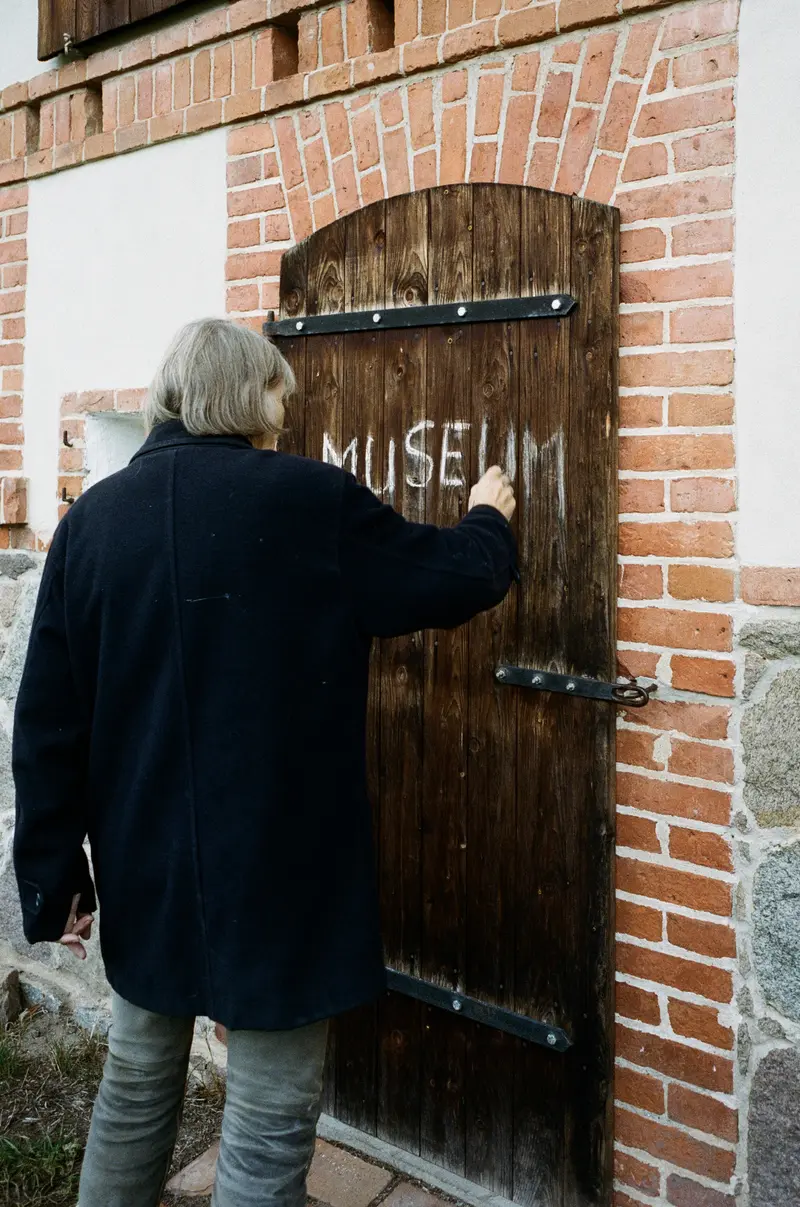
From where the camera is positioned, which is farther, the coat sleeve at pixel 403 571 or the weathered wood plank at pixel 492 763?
the weathered wood plank at pixel 492 763

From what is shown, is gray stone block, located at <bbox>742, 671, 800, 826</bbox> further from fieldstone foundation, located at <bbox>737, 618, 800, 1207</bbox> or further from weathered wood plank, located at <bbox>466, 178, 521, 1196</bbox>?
weathered wood plank, located at <bbox>466, 178, 521, 1196</bbox>

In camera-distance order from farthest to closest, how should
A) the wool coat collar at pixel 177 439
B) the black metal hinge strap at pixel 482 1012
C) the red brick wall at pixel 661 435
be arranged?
the black metal hinge strap at pixel 482 1012
the red brick wall at pixel 661 435
the wool coat collar at pixel 177 439

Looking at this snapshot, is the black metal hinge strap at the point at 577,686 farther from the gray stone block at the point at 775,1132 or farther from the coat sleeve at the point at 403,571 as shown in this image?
the gray stone block at the point at 775,1132

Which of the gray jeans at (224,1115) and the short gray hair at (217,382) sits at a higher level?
the short gray hair at (217,382)

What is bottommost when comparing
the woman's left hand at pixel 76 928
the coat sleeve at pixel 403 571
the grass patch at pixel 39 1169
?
the grass patch at pixel 39 1169

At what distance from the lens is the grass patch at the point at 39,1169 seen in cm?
269

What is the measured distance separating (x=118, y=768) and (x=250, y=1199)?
2.71ft

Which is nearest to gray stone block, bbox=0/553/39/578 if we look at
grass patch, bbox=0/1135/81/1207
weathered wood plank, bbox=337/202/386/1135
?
weathered wood plank, bbox=337/202/386/1135

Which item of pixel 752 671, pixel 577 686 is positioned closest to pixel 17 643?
pixel 577 686

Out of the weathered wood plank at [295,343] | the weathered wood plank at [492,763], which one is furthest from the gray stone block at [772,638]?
the weathered wood plank at [295,343]

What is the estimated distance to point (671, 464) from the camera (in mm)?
2322

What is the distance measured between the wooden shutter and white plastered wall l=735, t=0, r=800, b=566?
75.3 inches

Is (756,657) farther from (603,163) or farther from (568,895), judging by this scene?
(603,163)

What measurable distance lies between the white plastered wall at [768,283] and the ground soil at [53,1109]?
219 cm
